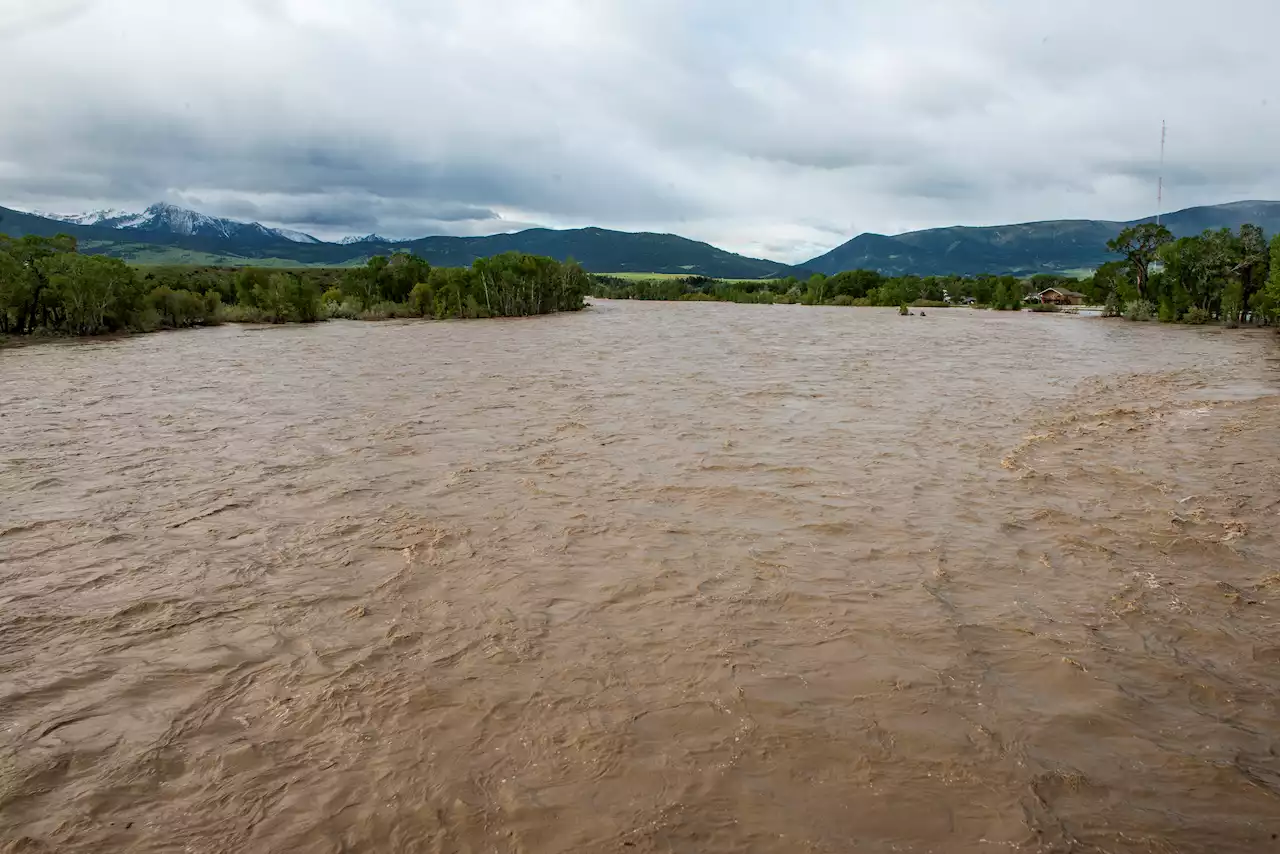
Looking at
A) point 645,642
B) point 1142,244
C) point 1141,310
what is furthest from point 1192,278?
point 645,642

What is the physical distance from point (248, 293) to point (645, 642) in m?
85.5

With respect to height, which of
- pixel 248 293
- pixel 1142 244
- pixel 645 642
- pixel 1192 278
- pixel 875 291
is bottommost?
pixel 645 642

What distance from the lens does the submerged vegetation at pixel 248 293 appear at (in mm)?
51812

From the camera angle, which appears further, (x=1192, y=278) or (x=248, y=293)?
(x=248, y=293)

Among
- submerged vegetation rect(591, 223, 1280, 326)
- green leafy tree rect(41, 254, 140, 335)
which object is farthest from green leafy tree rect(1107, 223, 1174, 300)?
green leafy tree rect(41, 254, 140, 335)

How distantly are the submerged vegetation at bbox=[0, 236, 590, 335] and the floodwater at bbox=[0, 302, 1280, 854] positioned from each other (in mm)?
47506

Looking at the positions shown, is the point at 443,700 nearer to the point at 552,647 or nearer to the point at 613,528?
the point at 552,647

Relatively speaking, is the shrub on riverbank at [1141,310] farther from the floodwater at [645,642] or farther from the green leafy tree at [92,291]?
the green leafy tree at [92,291]

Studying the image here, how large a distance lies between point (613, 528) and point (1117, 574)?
6.04 metres

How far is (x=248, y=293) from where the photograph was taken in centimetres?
7875

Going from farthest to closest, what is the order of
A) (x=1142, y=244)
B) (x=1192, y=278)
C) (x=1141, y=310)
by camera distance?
(x=1142, y=244) → (x=1141, y=310) → (x=1192, y=278)

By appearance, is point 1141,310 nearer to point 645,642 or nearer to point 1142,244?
point 1142,244

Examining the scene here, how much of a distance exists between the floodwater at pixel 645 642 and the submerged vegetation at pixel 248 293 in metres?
47.5

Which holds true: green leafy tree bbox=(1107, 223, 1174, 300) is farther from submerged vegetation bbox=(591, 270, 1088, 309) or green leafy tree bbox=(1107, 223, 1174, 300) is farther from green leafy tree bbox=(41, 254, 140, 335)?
green leafy tree bbox=(41, 254, 140, 335)
